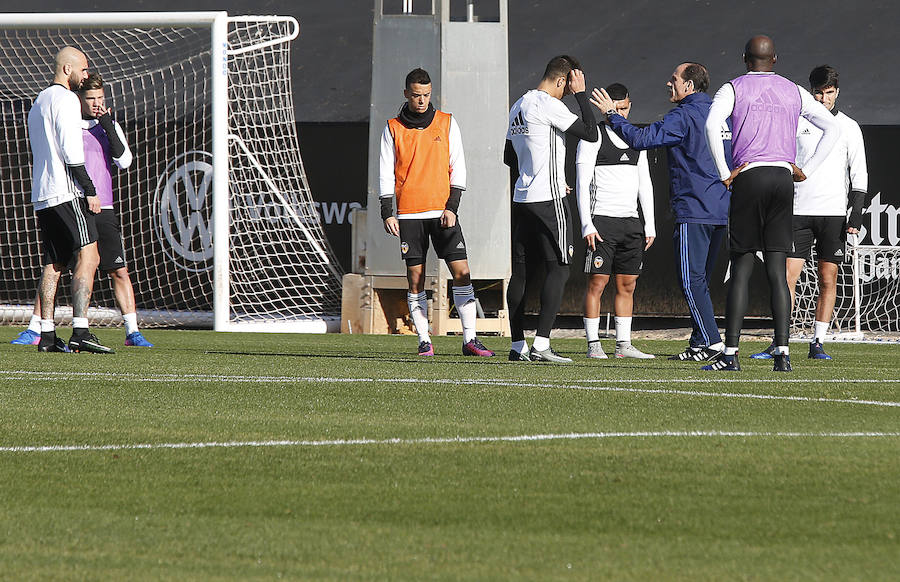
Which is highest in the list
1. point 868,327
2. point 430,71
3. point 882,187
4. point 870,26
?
point 870,26

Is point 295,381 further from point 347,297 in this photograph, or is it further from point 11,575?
point 347,297

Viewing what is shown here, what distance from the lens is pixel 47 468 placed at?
3.51m

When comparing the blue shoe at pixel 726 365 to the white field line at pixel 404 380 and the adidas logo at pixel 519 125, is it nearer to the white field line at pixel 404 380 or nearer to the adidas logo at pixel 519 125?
the white field line at pixel 404 380

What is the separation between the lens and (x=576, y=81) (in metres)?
7.40

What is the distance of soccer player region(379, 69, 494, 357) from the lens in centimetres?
851

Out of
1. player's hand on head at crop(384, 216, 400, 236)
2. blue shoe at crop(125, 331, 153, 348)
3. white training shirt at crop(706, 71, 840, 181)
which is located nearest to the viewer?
white training shirt at crop(706, 71, 840, 181)

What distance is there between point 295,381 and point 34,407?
1.46 metres

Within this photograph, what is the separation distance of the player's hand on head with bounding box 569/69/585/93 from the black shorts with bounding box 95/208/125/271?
368cm

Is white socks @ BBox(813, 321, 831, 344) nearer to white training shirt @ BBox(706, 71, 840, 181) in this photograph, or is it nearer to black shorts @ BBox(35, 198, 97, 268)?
white training shirt @ BBox(706, 71, 840, 181)

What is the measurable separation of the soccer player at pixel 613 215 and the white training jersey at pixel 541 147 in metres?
0.74

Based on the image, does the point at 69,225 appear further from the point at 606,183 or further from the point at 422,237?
the point at 606,183

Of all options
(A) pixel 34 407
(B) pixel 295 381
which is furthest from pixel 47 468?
(B) pixel 295 381

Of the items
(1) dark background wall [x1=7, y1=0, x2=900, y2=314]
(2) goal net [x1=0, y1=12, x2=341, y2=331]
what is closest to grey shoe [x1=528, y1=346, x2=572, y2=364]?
(1) dark background wall [x1=7, y1=0, x2=900, y2=314]

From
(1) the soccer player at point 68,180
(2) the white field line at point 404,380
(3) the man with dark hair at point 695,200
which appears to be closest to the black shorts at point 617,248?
(3) the man with dark hair at point 695,200
